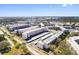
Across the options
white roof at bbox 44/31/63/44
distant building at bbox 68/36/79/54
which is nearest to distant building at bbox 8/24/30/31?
white roof at bbox 44/31/63/44

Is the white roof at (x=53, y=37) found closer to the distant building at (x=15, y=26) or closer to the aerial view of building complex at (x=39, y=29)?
the aerial view of building complex at (x=39, y=29)

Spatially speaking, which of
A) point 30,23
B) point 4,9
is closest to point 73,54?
point 30,23

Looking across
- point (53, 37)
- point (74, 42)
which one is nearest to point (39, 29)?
point (53, 37)

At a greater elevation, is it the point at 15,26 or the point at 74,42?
the point at 15,26

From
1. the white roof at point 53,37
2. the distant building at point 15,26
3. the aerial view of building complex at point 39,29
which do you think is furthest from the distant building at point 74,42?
the distant building at point 15,26

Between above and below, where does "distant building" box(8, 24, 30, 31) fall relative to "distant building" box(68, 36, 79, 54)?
above

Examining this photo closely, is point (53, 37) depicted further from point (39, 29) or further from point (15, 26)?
point (15, 26)

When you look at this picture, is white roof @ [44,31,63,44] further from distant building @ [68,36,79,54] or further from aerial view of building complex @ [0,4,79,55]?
distant building @ [68,36,79,54]

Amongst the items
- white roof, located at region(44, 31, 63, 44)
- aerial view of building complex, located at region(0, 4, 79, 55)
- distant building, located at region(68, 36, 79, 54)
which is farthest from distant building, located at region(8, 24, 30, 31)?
distant building, located at region(68, 36, 79, 54)
